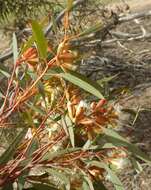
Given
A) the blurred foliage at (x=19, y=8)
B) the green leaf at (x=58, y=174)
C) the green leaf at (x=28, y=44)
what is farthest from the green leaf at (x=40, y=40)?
the blurred foliage at (x=19, y=8)

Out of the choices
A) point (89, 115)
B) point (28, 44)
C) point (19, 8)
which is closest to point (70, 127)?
point (89, 115)

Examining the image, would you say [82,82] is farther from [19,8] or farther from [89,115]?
[19,8]

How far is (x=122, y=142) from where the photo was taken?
1048 millimetres

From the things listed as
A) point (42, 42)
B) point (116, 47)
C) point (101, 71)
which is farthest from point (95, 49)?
point (42, 42)

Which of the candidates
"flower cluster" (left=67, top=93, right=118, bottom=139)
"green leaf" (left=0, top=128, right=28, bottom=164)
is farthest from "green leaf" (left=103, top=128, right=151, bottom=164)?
"green leaf" (left=0, top=128, right=28, bottom=164)

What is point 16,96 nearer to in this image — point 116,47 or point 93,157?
point 93,157

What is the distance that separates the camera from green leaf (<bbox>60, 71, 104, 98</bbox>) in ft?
3.21

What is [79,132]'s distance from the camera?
1.13 metres

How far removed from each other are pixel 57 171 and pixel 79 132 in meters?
0.09

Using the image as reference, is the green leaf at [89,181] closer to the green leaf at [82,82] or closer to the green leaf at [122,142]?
the green leaf at [122,142]

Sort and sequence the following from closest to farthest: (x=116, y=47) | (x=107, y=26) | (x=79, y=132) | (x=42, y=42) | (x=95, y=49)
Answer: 1. (x=42, y=42)
2. (x=79, y=132)
3. (x=107, y=26)
4. (x=95, y=49)
5. (x=116, y=47)

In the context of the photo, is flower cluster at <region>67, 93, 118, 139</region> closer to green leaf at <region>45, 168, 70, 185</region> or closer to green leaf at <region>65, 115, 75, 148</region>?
green leaf at <region>65, 115, 75, 148</region>

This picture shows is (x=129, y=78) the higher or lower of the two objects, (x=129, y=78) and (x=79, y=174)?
the lower

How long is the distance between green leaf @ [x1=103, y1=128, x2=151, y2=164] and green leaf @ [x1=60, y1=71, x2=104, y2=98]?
0.25 feet
